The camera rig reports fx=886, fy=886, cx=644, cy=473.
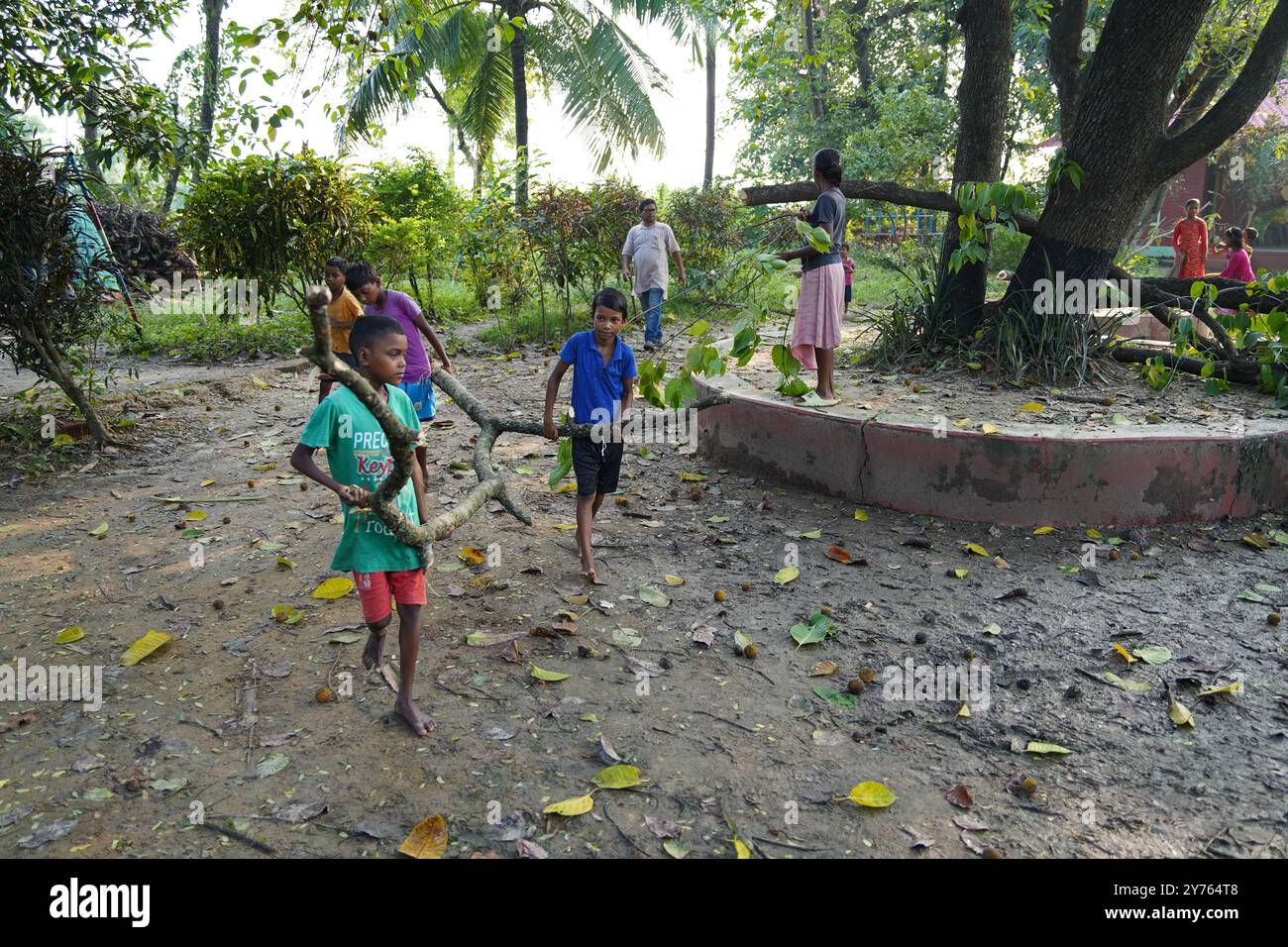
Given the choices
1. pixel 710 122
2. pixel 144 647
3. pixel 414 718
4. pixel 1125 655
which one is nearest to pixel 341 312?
pixel 144 647

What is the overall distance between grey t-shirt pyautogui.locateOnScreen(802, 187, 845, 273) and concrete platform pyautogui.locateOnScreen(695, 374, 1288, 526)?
111 cm

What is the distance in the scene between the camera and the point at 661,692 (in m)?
3.11

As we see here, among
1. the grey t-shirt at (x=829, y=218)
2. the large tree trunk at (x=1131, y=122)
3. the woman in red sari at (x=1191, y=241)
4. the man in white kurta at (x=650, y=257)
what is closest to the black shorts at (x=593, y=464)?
the grey t-shirt at (x=829, y=218)

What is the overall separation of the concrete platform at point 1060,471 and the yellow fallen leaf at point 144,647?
136 inches

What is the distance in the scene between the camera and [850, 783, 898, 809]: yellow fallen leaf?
2.47 m

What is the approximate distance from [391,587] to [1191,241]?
36.3ft

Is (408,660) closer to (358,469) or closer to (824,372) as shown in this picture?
(358,469)

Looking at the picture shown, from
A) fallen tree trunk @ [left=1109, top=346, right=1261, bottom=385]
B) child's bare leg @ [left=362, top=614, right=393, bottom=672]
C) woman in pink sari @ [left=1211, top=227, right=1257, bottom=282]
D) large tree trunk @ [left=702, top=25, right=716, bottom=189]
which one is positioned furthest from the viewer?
large tree trunk @ [left=702, top=25, right=716, bottom=189]

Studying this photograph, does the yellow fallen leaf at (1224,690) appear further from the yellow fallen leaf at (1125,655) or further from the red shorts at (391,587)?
the red shorts at (391,587)

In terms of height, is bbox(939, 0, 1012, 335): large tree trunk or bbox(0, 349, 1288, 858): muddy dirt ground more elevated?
bbox(939, 0, 1012, 335): large tree trunk

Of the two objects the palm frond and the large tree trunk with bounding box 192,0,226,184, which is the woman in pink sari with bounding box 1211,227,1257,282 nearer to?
the palm frond

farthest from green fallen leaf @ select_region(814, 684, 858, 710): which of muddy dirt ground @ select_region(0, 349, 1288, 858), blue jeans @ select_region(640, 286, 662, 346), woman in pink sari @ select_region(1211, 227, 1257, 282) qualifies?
woman in pink sari @ select_region(1211, 227, 1257, 282)

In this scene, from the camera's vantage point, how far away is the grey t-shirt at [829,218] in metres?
5.39
